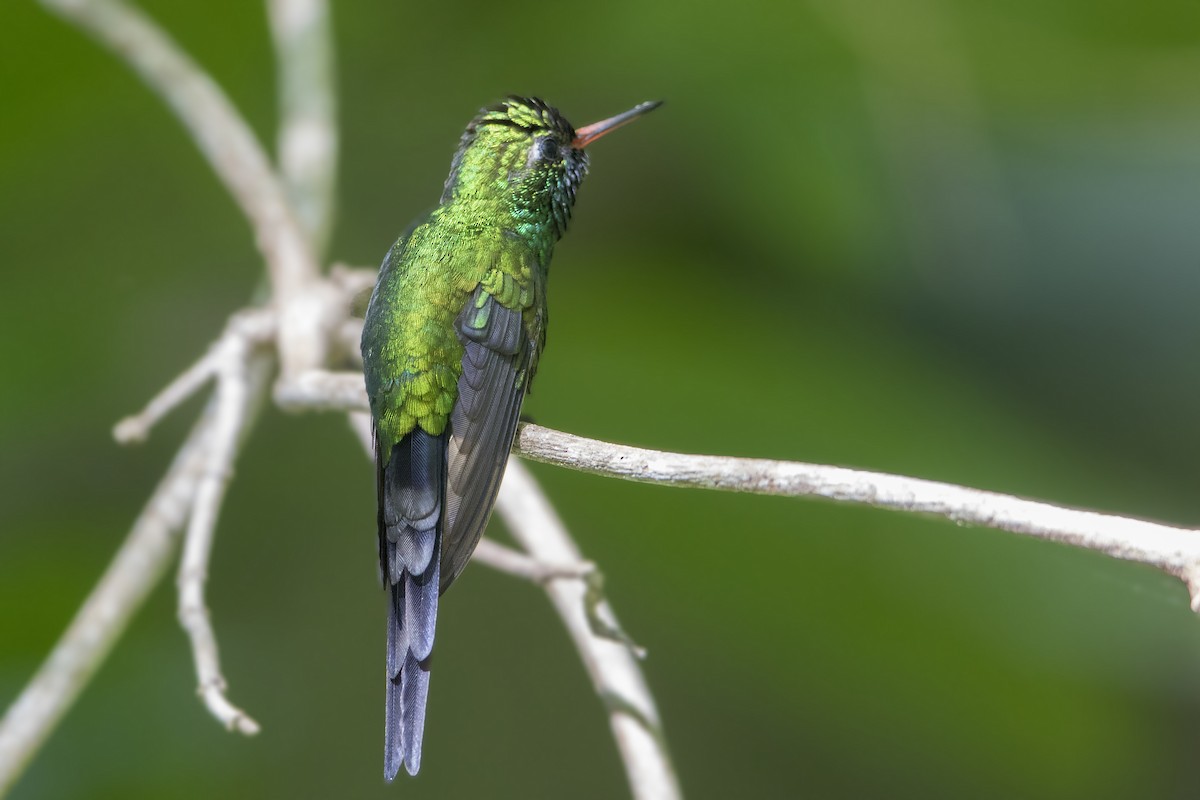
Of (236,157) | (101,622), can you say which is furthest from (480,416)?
(236,157)

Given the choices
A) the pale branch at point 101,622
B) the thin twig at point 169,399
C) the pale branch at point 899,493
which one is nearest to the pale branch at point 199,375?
the thin twig at point 169,399

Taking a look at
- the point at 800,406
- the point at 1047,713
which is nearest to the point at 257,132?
the point at 800,406

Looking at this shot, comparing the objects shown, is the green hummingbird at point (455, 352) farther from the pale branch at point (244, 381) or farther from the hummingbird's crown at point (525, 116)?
the pale branch at point (244, 381)

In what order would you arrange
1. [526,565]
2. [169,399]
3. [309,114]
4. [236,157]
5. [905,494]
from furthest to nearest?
[309,114] < [236,157] < [169,399] < [526,565] < [905,494]

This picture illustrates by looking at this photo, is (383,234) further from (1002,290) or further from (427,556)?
(427,556)

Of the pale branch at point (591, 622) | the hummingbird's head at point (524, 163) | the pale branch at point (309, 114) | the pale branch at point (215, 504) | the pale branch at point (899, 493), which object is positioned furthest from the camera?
the pale branch at point (309, 114)

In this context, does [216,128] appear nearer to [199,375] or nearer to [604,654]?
[199,375]

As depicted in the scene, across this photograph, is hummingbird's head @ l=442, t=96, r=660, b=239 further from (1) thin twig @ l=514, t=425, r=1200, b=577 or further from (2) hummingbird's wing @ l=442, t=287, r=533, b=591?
(1) thin twig @ l=514, t=425, r=1200, b=577
